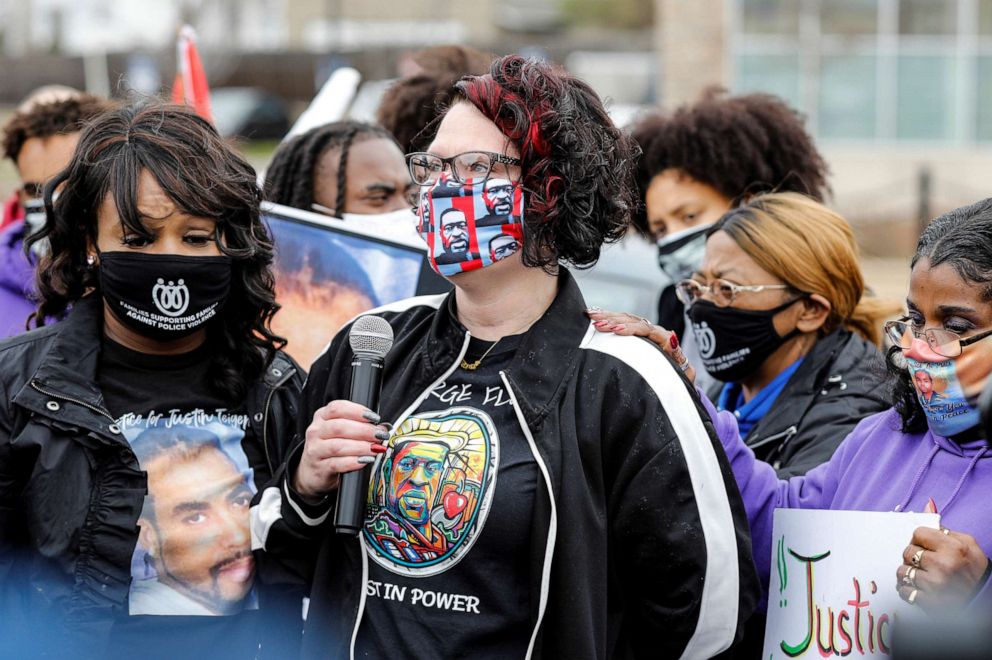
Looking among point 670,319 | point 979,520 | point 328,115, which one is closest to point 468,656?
point 979,520

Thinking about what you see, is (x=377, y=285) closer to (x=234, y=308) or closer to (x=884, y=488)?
(x=234, y=308)

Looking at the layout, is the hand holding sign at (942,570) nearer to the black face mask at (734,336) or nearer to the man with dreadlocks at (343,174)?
the black face mask at (734,336)

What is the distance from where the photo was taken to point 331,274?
4.14 m

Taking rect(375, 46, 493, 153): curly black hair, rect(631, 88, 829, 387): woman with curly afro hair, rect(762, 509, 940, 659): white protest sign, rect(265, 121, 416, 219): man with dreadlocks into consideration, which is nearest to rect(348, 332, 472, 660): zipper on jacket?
rect(762, 509, 940, 659): white protest sign

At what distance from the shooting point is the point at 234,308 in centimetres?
341

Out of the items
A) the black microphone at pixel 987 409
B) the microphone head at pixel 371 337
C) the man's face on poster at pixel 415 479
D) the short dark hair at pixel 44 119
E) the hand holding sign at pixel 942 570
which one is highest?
the black microphone at pixel 987 409

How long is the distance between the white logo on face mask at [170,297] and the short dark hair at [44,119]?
2446 millimetres

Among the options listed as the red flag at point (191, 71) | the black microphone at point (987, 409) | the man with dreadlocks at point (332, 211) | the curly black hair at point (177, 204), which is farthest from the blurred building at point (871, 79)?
the black microphone at point (987, 409)

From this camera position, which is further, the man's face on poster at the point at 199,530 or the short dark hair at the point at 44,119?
the short dark hair at the point at 44,119

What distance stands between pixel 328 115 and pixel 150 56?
27511 mm

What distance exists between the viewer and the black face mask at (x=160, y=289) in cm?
309

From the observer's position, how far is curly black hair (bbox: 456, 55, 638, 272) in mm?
2891

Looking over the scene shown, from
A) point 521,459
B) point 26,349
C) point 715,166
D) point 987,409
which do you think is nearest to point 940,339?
point 521,459

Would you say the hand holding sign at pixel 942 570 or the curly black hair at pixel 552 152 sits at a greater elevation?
the curly black hair at pixel 552 152
